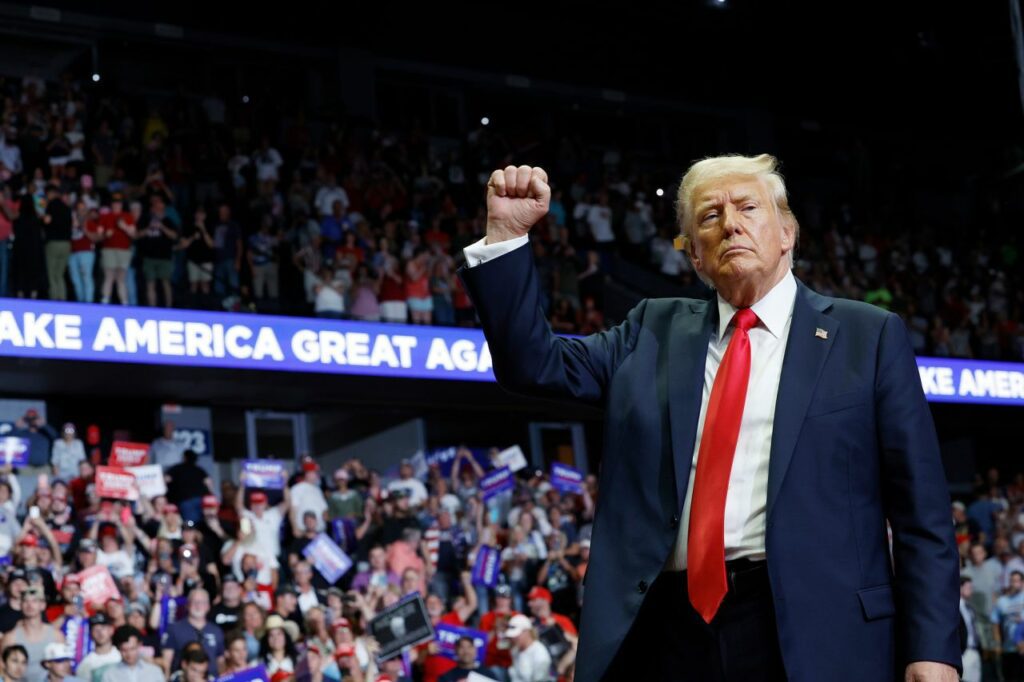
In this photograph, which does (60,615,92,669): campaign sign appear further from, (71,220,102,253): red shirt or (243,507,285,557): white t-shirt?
(71,220,102,253): red shirt

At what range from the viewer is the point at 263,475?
532 inches

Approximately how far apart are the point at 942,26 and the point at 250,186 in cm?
1152

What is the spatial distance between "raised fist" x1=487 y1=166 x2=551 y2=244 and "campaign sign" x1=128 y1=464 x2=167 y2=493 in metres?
10.6

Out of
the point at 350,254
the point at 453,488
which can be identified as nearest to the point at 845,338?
the point at 453,488

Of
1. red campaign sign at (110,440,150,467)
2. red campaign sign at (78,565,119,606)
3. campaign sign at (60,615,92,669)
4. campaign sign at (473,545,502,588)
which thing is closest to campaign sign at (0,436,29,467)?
red campaign sign at (110,440,150,467)

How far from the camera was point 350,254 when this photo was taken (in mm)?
16109

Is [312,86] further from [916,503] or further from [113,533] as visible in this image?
[916,503]

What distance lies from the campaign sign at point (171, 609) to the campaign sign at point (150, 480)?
1.58m

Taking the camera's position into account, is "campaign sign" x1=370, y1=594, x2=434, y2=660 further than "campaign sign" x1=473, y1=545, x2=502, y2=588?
No

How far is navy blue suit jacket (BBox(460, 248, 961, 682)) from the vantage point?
91.2 inches

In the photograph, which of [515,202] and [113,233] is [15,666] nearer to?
[113,233]

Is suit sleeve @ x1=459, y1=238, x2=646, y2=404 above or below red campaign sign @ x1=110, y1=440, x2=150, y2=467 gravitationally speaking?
below

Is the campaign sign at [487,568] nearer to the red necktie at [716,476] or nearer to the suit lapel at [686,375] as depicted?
the suit lapel at [686,375]

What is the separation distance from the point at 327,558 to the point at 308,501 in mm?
1082
